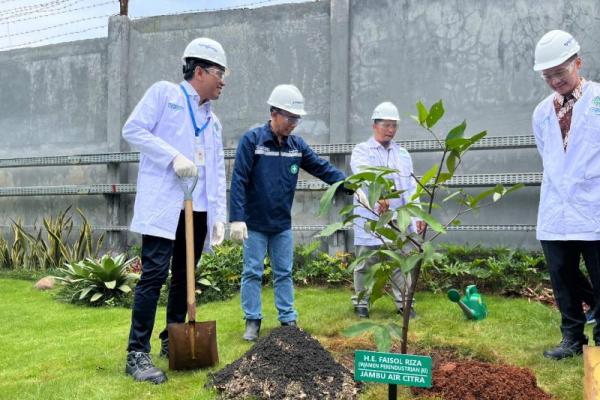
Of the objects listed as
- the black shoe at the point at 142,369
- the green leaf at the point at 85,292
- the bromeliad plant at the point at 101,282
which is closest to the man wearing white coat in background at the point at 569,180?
the black shoe at the point at 142,369

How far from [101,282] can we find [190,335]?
3191 mm

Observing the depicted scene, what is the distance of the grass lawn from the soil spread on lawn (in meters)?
0.12

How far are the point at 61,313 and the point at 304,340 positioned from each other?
3.40 metres

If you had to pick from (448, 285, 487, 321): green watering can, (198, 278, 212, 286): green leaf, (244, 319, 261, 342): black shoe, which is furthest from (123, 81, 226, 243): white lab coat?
(198, 278, 212, 286): green leaf

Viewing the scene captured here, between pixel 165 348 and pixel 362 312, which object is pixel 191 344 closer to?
pixel 165 348

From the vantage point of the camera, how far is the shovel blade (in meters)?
3.34

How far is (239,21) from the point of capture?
784 cm

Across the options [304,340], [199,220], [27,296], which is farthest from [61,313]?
[304,340]

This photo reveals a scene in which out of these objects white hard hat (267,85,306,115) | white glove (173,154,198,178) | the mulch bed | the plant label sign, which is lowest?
the mulch bed

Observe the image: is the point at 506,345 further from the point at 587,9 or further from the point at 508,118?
the point at 587,9

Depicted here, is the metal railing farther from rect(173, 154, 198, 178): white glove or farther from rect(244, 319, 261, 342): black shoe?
rect(173, 154, 198, 178): white glove

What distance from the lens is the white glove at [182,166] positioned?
A: 3311mm

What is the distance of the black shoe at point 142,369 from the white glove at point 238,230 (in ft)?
3.31

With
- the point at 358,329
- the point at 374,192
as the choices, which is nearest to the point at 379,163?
the point at 374,192
